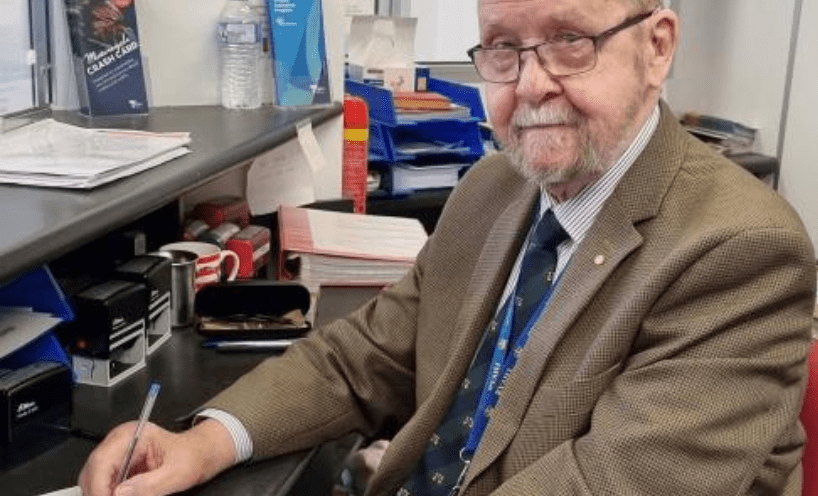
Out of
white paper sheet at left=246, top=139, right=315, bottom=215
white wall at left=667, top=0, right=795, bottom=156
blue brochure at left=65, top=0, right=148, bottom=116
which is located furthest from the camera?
white wall at left=667, top=0, right=795, bottom=156

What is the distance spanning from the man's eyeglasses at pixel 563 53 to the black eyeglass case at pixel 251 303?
0.56m

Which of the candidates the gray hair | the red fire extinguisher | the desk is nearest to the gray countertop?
the desk

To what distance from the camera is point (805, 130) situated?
10.6 feet

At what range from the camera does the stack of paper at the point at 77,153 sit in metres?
1.17

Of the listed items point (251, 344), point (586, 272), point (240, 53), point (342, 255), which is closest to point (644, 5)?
point (586, 272)

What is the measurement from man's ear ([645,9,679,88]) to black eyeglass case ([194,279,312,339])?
667 mm

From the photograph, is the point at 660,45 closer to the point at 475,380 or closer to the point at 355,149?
the point at 475,380

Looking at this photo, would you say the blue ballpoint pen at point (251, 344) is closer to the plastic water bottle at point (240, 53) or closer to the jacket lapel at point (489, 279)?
the jacket lapel at point (489, 279)

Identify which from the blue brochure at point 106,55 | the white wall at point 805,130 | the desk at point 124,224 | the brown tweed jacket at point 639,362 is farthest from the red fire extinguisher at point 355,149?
the white wall at point 805,130

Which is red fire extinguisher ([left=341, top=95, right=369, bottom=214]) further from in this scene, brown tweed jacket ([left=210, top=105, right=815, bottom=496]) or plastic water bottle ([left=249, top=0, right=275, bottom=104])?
brown tweed jacket ([left=210, top=105, right=815, bottom=496])

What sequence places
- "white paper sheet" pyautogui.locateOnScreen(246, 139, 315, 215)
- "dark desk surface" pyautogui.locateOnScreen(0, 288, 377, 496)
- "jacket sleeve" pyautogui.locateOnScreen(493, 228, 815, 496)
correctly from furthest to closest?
"white paper sheet" pyautogui.locateOnScreen(246, 139, 315, 215) → "dark desk surface" pyautogui.locateOnScreen(0, 288, 377, 496) → "jacket sleeve" pyautogui.locateOnScreen(493, 228, 815, 496)

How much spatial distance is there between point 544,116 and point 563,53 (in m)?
0.07

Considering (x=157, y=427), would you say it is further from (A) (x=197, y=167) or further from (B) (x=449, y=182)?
(B) (x=449, y=182)

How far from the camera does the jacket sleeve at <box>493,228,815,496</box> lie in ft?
3.03
